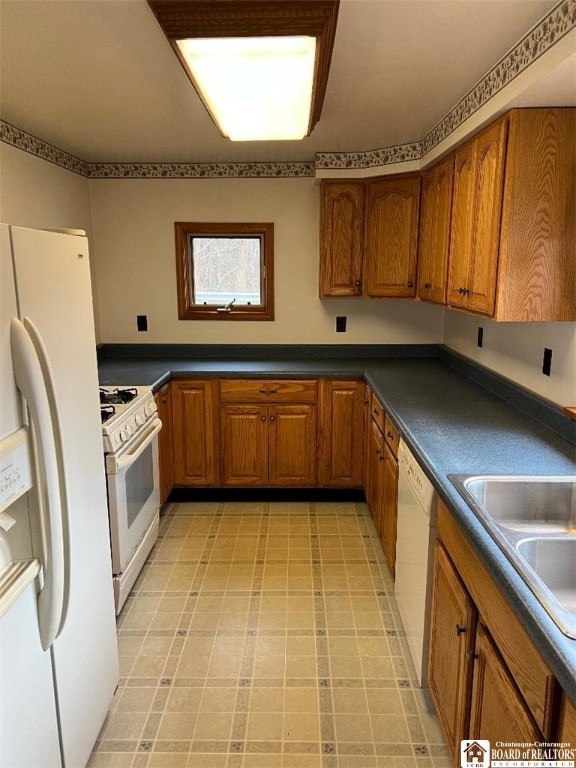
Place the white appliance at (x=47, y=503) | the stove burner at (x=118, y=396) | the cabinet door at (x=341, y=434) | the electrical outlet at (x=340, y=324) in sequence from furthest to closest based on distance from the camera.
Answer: the electrical outlet at (x=340, y=324), the cabinet door at (x=341, y=434), the stove burner at (x=118, y=396), the white appliance at (x=47, y=503)

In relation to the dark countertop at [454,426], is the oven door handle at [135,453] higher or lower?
lower

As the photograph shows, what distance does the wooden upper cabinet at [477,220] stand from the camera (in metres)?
2.04

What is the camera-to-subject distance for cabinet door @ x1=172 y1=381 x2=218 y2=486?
11.4 feet

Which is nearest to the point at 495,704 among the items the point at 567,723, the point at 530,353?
the point at 567,723

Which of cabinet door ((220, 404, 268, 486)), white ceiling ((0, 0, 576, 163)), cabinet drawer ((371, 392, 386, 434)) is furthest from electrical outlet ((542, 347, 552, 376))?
cabinet door ((220, 404, 268, 486))

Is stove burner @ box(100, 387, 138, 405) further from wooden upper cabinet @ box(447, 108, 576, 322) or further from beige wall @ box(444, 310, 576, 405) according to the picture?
beige wall @ box(444, 310, 576, 405)

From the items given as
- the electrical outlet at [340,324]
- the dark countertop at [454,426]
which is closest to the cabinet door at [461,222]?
the dark countertop at [454,426]

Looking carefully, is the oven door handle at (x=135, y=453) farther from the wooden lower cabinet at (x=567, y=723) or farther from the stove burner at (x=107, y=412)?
the wooden lower cabinet at (x=567, y=723)

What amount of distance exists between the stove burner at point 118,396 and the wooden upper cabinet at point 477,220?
171 cm

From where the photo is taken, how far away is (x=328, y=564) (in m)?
2.86

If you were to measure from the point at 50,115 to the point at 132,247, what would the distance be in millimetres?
1309

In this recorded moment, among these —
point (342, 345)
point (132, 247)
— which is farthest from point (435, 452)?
point (132, 247)

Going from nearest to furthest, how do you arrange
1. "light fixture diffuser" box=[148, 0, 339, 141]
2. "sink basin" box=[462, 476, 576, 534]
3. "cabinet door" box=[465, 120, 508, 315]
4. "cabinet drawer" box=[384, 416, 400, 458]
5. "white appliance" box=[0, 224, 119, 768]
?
"white appliance" box=[0, 224, 119, 768] < "light fixture diffuser" box=[148, 0, 339, 141] < "sink basin" box=[462, 476, 576, 534] < "cabinet door" box=[465, 120, 508, 315] < "cabinet drawer" box=[384, 416, 400, 458]

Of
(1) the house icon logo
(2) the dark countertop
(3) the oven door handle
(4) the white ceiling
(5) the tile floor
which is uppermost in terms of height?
(4) the white ceiling
